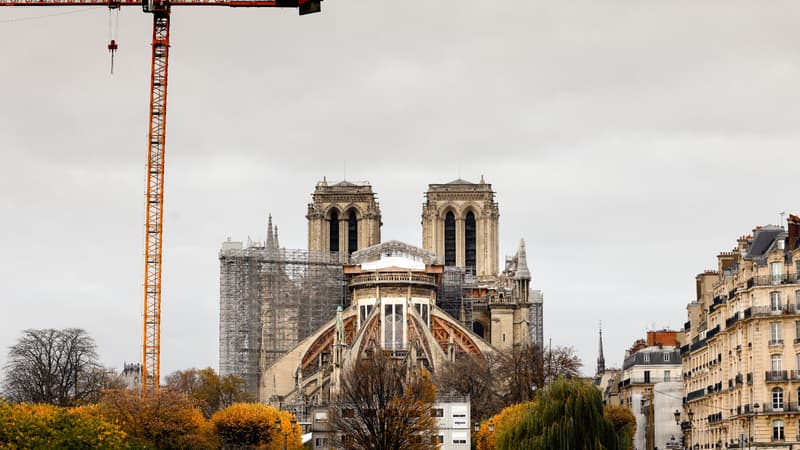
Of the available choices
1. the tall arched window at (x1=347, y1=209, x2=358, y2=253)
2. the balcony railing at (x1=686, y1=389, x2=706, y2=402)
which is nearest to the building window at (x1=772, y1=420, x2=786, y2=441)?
the balcony railing at (x1=686, y1=389, x2=706, y2=402)

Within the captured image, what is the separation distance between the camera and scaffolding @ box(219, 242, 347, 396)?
135250 millimetres

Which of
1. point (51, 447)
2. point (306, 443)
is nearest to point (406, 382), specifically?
point (306, 443)

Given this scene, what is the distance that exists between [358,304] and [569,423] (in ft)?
232

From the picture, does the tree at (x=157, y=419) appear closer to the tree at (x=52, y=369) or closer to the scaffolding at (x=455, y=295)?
the tree at (x=52, y=369)

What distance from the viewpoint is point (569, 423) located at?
67.8m

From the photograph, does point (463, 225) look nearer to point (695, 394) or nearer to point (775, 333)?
point (695, 394)

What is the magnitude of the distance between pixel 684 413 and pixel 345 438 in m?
19.7

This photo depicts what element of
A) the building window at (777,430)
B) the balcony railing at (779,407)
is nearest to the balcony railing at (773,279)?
the balcony railing at (779,407)

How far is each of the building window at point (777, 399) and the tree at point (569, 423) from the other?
7.32 metres

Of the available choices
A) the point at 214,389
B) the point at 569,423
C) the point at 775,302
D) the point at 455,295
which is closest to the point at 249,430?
the point at 214,389

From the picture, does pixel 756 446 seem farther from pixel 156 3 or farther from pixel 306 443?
pixel 156 3

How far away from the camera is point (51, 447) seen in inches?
2554

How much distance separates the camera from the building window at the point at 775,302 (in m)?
72.3

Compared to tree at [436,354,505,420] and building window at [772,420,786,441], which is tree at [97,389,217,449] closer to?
tree at [436,354,505,420]
